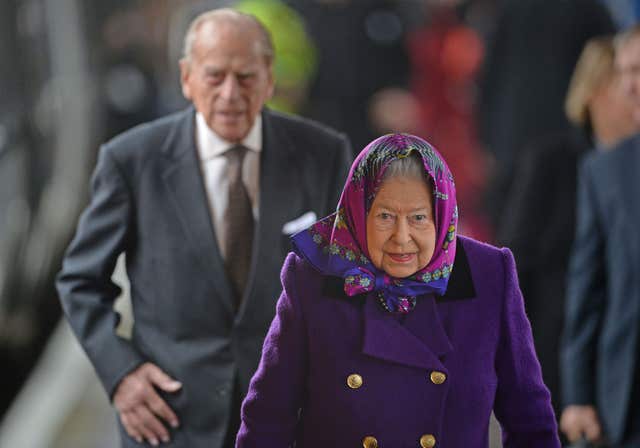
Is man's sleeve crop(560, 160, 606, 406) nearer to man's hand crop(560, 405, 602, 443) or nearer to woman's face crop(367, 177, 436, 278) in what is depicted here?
man's hand crop(560, 405, 602, 443)

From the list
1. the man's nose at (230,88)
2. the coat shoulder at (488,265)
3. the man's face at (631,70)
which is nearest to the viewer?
the coat shoulder at (488,265)

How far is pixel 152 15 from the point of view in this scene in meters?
3.85

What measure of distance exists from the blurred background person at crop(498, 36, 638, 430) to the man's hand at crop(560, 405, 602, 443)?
0.08 metres

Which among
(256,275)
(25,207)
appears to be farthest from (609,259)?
(25,207)

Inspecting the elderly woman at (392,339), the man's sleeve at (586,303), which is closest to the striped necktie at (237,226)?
the elderly woman at (392,339)

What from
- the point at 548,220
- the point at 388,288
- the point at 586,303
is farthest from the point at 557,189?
the point at 388,288

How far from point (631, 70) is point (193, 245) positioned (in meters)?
1.16

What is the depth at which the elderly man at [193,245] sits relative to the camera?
1.96 meters

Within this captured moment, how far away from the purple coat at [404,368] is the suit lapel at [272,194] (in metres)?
0.18

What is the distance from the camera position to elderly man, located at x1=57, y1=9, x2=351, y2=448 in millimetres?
1958

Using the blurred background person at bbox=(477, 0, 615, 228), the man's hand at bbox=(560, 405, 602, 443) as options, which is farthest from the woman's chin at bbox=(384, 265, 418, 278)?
Answer: the blurred background person at bbox=(477, 0, 615, 228)

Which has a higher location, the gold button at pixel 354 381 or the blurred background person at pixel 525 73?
the blurred background person at pixel 525 73

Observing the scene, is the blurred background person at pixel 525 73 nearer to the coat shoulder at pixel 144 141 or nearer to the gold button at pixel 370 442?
the coat shoulder at pixel 144 141

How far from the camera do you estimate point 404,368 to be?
172 cm
